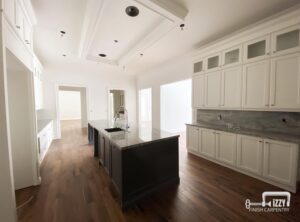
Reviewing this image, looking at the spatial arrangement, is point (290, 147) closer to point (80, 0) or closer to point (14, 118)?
point (80, 0)

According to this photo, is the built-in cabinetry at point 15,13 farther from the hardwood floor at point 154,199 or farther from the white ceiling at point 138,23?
the hardwood floor at point 154,199

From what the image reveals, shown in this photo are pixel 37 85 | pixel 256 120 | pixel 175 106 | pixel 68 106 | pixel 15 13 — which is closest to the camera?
pixel 15 13

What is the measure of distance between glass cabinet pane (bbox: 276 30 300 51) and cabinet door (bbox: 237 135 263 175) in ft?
4.99

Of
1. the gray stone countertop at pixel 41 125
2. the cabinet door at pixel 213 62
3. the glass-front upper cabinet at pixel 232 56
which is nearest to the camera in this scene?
the glass-front upper cabinet at pixel 232 56

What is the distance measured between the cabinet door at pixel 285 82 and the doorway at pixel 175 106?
3.52 meters

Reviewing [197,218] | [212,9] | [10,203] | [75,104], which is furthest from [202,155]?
[75,104]

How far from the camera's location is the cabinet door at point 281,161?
2.00 metres

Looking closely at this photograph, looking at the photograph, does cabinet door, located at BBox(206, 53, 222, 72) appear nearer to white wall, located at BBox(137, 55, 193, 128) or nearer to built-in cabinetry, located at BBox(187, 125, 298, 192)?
white wall, located at BBox(137, 55, 193, 128)

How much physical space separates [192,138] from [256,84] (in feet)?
6.02

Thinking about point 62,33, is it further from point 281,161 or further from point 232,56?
point 281,161

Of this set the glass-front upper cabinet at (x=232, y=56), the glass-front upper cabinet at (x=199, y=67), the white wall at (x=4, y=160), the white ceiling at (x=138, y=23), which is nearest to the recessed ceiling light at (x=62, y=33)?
the white ceiling at (x=138, y=23)

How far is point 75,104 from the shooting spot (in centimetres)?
1216

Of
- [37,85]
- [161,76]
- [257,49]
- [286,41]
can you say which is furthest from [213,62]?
[37,85]

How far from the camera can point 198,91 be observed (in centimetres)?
357
